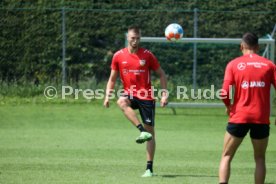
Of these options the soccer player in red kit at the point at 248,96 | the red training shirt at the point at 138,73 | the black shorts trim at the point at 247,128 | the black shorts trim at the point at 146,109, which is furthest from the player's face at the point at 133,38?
the black shorts trim at the point at 247,128

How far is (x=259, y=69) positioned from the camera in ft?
27.9

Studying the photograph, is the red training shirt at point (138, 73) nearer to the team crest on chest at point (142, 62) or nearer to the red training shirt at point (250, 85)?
the team crest on chest at point (142, 62)

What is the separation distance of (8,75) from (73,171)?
12.9 meters

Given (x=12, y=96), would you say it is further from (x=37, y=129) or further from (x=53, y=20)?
(x=37, y=129)

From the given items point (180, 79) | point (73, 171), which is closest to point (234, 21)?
point (180, 79)

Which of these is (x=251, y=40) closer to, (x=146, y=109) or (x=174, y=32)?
(x=146, y=109)

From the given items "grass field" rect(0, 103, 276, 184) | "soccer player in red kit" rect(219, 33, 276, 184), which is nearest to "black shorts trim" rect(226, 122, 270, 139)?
"soccer player in red kit" rect(219, 33, 276, 184)

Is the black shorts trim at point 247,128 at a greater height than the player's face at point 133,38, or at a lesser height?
lesser

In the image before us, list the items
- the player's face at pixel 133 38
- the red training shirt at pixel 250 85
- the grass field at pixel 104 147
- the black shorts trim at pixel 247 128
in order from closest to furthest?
the red training shirt at pixel 250 85, the black shorts trim at pixel 247 128, the grass field at pixel 104 147, the player's face at pixel 133 38

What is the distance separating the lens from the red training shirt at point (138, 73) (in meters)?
11.2

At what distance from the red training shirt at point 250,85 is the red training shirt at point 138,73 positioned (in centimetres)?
281

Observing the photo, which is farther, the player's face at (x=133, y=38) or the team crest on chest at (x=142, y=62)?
the team crest on chest at (x=142, y=62)

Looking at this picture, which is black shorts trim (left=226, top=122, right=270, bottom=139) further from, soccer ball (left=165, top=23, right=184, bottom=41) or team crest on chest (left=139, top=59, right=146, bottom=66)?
soccer ball (left=165, top=23, right=184, bottom=41)

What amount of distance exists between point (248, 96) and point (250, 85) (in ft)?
0.44
